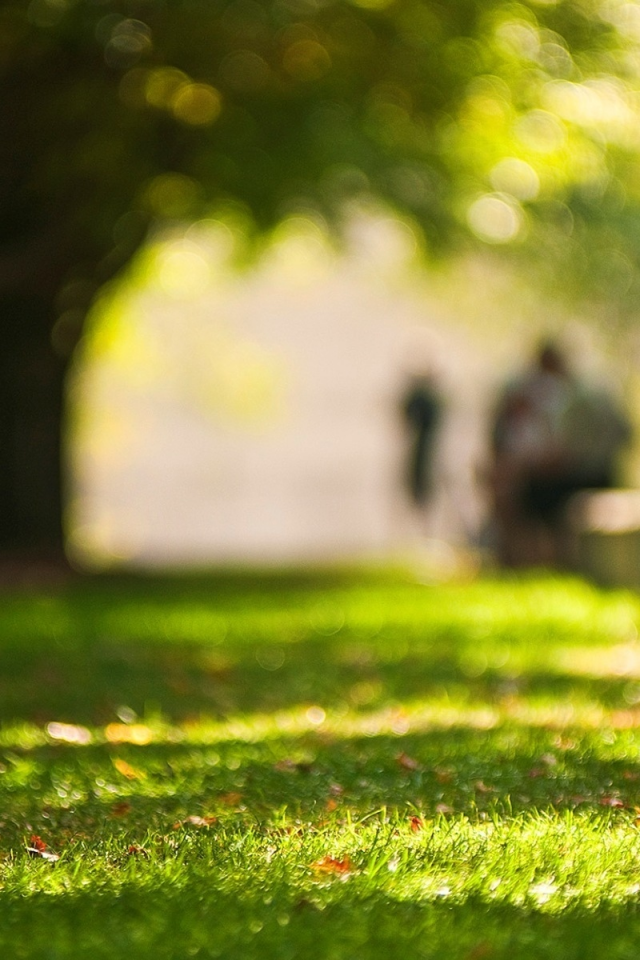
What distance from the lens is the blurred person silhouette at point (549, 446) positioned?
14.7 metres

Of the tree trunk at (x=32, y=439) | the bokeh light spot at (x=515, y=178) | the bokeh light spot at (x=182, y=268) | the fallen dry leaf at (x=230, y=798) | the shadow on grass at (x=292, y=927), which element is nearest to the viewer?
the shadow on grass at (x=292, y=927)

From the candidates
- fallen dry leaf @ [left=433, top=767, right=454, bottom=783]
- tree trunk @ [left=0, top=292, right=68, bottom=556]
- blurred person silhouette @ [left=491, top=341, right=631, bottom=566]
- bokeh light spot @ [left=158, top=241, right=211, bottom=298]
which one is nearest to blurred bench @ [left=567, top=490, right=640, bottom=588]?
blurred person silhouette @ [left=491, top=341, right=631, bottom=566]

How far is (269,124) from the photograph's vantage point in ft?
44.6

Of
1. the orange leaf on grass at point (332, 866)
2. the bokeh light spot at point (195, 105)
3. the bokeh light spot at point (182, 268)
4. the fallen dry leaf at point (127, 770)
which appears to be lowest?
the bokeh light spot at point (182, 268)

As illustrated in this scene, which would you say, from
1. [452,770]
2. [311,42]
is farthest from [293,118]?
[452,770]

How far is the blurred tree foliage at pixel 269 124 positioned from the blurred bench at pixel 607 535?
3.20 meters

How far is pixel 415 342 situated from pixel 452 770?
174 ft

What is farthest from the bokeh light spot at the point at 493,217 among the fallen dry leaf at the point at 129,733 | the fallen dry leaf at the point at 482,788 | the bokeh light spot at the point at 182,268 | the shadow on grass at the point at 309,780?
the fallen dry leaf at the point at 482,788

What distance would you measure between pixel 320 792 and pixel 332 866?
41.7 inches

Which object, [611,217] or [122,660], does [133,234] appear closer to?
[611,217]

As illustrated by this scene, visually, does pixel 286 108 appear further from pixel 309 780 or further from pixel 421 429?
pixel 309 780

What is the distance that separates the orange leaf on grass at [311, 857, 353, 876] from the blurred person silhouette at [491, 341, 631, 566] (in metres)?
10.6

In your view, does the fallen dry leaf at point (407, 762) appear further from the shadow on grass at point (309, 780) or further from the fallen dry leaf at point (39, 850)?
the fallen dry leaf at point (39, 850)

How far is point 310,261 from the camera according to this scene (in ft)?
85.2
